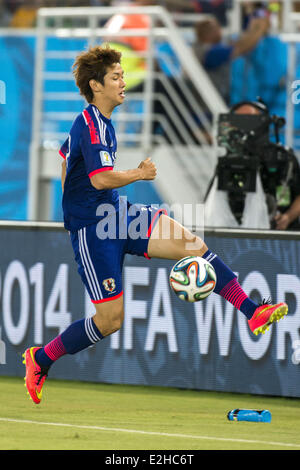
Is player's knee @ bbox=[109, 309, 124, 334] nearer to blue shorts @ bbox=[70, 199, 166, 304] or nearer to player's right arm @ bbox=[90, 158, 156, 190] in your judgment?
blue shorts @ bbox=[70, 199, 166, 304]

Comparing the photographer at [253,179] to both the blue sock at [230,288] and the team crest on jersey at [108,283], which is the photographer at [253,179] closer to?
the blue sock at [230,288]

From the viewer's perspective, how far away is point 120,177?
659 cm

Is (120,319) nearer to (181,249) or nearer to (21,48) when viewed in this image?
(181,249)

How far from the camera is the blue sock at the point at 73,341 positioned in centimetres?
696

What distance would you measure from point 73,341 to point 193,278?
0.94 meters

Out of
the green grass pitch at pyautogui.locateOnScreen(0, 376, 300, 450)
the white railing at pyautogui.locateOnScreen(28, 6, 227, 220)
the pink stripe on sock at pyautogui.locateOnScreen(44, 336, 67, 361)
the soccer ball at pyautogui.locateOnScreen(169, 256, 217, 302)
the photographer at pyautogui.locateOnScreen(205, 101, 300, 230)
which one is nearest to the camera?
the green grass pitch at pyautogui.locateOnScreen(0, 376, 300, 450)

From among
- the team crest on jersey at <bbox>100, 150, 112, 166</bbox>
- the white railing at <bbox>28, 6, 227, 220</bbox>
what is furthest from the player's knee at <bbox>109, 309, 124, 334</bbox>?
the white railing at <bbox>28, 6, 227, 220</bbox>

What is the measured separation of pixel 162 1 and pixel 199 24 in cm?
126

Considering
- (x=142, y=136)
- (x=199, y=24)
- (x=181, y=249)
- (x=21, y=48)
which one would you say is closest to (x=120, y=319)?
(x=181, y=249)

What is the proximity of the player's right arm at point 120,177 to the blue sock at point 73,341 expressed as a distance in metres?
0.95

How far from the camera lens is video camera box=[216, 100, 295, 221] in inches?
365

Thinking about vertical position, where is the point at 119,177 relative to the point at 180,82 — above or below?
below

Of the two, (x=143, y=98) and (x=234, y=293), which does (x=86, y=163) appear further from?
(x=143, y=98)
